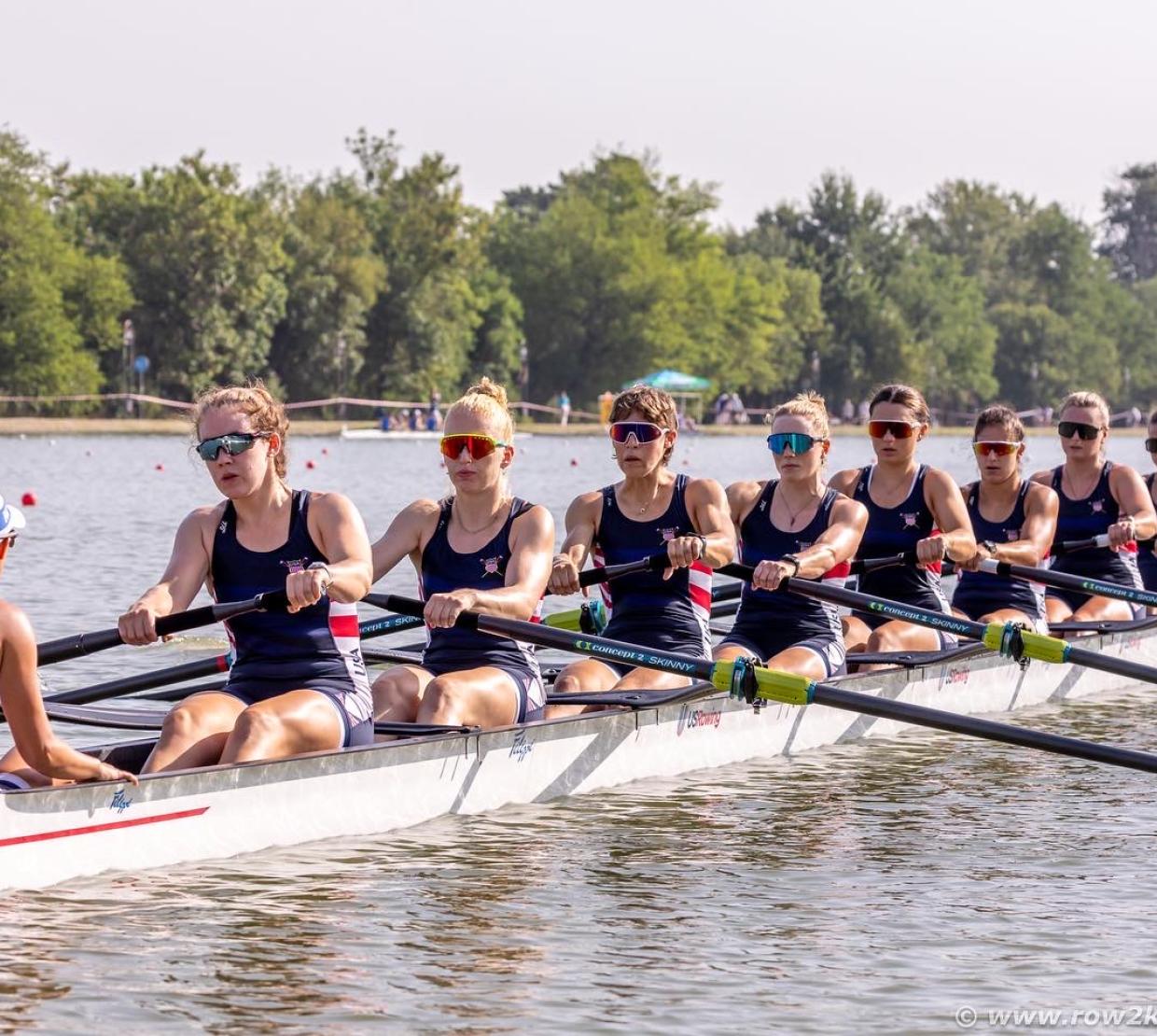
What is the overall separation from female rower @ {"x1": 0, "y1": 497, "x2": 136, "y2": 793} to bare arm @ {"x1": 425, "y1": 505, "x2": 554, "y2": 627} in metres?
1.71

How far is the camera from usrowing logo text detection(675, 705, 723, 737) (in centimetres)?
1030

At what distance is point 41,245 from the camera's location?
240 feet

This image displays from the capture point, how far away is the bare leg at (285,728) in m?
7.95

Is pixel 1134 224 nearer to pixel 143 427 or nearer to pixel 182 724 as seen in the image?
pixel 143 427

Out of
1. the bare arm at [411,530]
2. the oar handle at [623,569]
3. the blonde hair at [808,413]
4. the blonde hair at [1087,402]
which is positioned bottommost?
the oar handle at [623,569]

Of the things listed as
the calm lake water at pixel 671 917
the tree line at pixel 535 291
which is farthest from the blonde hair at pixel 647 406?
the tree line at pixel 535 291

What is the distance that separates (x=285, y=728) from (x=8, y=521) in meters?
2.03

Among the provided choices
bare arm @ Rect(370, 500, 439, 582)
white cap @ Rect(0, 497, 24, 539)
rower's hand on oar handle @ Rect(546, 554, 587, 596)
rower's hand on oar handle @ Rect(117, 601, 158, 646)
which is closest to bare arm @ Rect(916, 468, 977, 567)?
rower's hand on oar handle @ Rect(546, 554, 587, 596)

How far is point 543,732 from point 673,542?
1.07m

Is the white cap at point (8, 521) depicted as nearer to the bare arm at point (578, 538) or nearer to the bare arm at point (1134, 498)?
the bare arm at point (578, 538)

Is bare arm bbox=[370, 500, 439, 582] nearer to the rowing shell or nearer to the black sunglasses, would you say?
the rowing shell

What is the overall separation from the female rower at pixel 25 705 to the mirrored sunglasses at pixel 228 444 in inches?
44.8

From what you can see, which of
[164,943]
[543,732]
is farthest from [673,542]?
[164,943]

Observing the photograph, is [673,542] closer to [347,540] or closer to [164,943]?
[347,540]
